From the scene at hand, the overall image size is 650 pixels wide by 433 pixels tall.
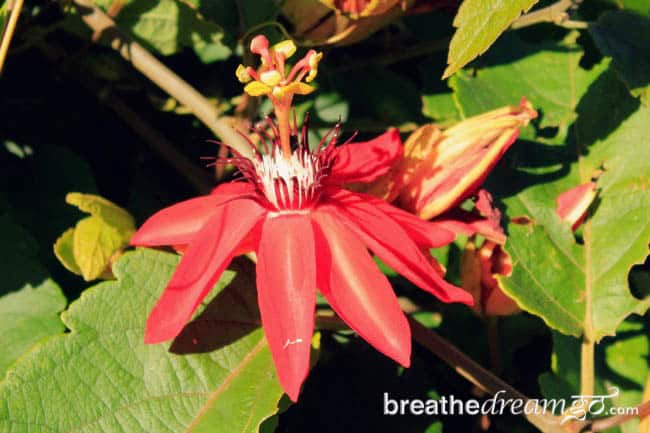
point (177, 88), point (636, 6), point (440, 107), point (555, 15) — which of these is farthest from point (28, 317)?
point (636, 6)

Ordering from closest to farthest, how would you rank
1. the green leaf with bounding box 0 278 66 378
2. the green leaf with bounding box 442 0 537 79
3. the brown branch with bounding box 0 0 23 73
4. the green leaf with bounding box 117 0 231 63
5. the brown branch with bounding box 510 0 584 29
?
the green leaf with bounding box 442 0 537 79 → the brown branch with bounding box 0 0 23 73 → the green leaf with bounding box 0 278 66 378 → the brown branch with bounding box 510 0 584 29 → the green leaf with bounding box 117 0 231 63

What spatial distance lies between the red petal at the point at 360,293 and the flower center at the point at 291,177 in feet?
0.22

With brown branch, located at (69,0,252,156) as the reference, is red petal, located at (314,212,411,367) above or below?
below

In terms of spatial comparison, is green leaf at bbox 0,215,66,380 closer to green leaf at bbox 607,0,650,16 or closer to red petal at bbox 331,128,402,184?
red petal at bbox 331,128,402,184

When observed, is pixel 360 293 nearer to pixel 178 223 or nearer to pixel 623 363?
pixel 178 223

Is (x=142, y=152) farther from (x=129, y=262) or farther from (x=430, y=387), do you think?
(x=430, y=387)

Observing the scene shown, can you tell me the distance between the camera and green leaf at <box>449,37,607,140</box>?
52.6 inches

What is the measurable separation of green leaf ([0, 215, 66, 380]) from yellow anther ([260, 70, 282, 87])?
0.40 meters

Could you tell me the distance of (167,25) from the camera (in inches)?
53.7

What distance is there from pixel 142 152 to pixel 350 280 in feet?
2.05

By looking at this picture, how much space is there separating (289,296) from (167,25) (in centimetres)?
59

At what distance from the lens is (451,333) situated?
1.49 meters

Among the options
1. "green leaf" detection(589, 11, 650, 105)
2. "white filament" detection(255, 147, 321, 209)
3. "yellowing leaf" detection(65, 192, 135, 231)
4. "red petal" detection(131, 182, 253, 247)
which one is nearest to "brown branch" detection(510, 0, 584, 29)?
"green leaf" detection(589, 11, 650, 105)

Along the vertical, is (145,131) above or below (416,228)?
above
